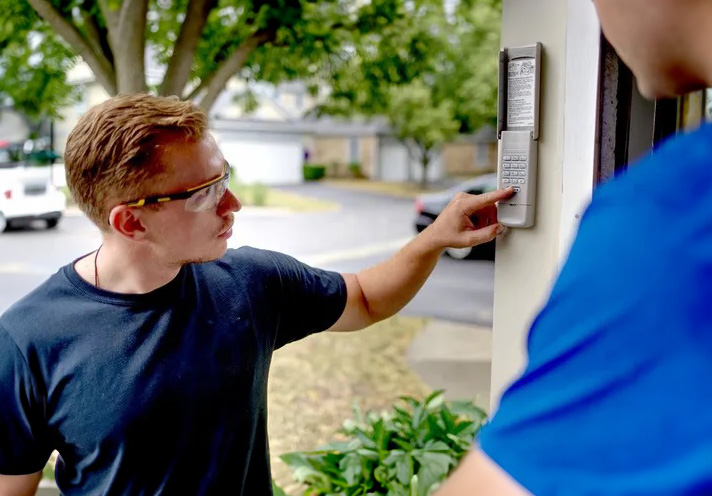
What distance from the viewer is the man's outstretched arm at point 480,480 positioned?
517 millimetres

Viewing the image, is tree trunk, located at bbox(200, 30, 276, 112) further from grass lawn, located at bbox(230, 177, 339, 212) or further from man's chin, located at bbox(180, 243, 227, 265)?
grass lawn, located at bbox(230, 177, 339, 212)

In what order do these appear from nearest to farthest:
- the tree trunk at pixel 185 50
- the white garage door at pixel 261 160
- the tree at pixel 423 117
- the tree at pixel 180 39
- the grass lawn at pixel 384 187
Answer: the tree at pixel 180 39, the tree trunk at pixel 185 50, the white garage door at pixel 261 160, the tree at pixel 423 117, the grass lawn at pixel 384 187

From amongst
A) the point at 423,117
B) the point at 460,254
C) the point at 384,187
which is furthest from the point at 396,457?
the point at 384,187

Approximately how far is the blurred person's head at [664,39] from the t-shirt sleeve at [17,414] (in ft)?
4.00

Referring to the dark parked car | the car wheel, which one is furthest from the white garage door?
the car wheel

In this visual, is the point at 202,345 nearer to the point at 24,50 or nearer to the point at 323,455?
the point at 323,455

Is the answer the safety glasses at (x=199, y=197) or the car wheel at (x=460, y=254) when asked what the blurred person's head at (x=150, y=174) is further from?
the car wheel at (x=460, y=254)

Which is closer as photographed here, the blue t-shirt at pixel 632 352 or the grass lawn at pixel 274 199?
the blue t-shirt at pixel 632 352

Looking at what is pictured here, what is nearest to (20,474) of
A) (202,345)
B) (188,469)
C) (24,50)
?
(188,469)

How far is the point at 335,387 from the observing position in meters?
6.33

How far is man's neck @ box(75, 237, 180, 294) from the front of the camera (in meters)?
1.53

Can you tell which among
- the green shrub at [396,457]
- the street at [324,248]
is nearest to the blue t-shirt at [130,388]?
the green shrub at [396,457]

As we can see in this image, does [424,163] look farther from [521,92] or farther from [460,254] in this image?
[521,92]

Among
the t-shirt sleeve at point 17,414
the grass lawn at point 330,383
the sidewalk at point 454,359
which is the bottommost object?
the grass lawn at point 330,383
